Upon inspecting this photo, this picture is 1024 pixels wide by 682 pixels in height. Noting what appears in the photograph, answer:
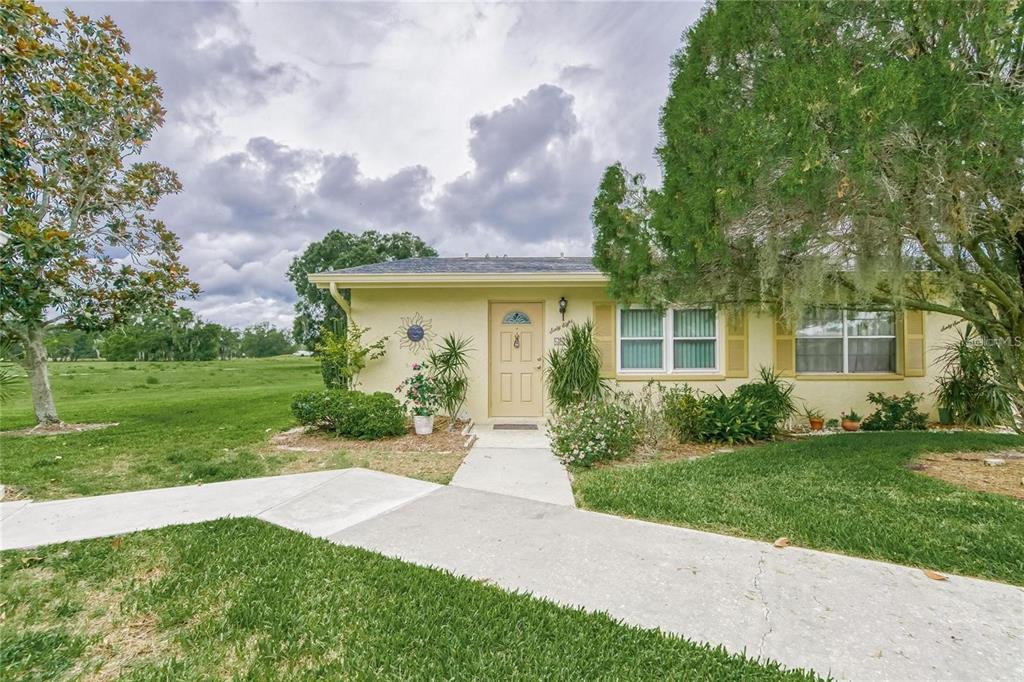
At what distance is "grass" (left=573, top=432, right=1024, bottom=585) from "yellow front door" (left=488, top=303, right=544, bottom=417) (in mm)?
3196

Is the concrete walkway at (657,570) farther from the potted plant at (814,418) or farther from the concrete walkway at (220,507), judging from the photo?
the potted plant at (814,418)

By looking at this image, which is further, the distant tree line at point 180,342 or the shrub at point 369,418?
the distant tree line at point 180,342

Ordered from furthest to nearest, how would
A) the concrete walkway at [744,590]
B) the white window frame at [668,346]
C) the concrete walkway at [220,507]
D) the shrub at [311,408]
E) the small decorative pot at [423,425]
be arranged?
1. the white window frame at [668,346]
2. the small decorative pot at [423,425]
3. the shrub at [311,408]
4. the concrete walkway at [220,507]
5. the concrete walkway at [744,590]

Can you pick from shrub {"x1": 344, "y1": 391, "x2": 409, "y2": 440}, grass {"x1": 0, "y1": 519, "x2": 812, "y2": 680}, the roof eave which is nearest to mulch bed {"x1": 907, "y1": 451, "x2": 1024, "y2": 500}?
grass {"x1": 0, "y1": 519, "x2": 812, "y2": 680}

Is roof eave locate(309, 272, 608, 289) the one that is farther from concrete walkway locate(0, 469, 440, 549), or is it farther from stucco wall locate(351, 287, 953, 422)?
concrete walkway locate(0, 469, 440, 549)

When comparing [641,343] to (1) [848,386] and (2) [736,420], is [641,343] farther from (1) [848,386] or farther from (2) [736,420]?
(1) [848,386]

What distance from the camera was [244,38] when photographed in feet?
24.2

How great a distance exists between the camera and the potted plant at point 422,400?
22.8 ft

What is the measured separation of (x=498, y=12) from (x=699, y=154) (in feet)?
19.0

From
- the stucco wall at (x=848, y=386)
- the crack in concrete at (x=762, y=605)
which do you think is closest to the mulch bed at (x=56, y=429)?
the stucco wall at (x=848, y=386)

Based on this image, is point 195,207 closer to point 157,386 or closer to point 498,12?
point 498,12

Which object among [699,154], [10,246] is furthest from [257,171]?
[699,154]

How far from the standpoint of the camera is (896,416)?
24.2ft

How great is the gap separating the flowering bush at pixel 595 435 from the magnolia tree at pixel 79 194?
7.75m
